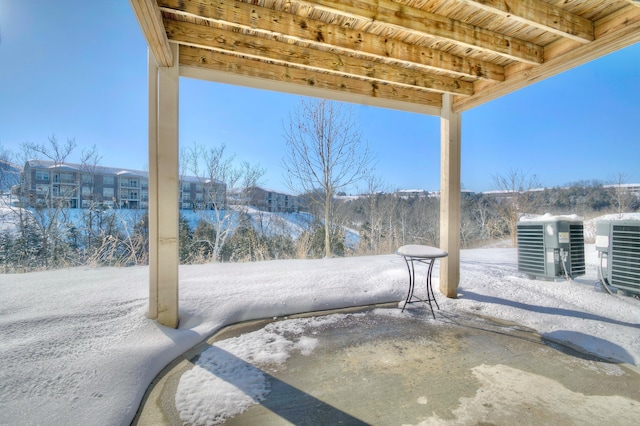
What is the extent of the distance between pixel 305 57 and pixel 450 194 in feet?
7.26

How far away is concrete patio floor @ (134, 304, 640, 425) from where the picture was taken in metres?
1.40

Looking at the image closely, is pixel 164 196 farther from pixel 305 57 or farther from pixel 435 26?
pixel 435 26

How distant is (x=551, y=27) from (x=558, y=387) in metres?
2.54

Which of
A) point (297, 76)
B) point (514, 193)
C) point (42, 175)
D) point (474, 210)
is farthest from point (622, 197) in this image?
point (42, 175)

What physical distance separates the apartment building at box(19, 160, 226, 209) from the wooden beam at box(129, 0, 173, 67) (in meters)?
5.97

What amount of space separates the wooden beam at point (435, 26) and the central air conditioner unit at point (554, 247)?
2073 mm

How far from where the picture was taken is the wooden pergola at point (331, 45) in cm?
201

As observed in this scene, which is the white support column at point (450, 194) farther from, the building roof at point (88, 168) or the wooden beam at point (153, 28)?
the building roof at point (88, 168)

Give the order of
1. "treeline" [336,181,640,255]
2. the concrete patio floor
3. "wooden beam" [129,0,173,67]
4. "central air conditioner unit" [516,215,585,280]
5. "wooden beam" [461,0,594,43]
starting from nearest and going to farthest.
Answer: the concrete patio floor, "wooden beam" [129,0,173,67], "wooden beam" [461,0,594,43], "central air conditioner unit" [516,215,585,280], "treeline" [336,181,640,255]

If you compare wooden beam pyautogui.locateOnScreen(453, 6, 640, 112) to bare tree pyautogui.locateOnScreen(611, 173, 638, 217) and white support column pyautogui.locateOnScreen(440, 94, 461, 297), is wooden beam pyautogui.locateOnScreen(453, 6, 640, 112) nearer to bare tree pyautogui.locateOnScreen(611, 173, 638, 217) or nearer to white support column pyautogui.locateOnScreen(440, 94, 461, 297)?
white support column pyautogui.locateOnScreen(440, 94, 461, 297)

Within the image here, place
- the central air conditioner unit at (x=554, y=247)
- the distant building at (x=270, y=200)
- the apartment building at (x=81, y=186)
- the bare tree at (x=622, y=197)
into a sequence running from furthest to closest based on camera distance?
the distant building at (x=270, y=200), the bare tree at (x=622, y=197), the apartment building at (x=81, y=186), the central air conditioner unit at (x=554, y=247)

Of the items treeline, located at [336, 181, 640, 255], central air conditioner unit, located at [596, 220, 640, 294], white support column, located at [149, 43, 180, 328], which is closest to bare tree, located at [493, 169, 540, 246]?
treeline, located at [336, 181, 640, 255]

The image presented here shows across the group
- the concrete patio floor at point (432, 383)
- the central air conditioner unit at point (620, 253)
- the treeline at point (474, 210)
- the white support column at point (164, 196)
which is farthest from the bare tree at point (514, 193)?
the white support column at point (164, 196)

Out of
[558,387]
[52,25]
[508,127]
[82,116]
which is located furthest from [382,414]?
[508,127]
